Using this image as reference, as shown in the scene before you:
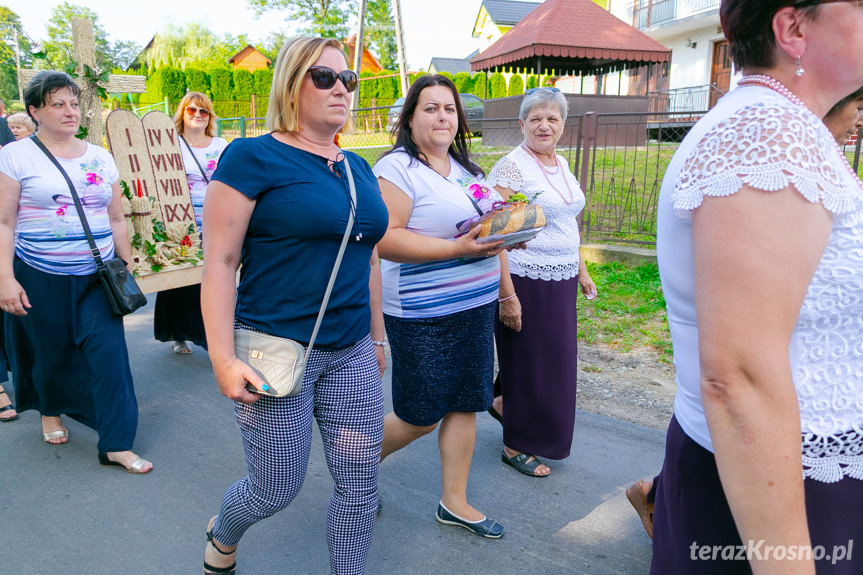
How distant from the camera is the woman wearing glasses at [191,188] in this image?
533 centimetres

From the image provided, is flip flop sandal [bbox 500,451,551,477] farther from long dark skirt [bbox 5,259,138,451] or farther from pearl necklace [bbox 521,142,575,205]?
long dark skirt [bbox 5,259,138,451]

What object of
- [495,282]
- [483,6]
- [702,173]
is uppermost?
[483,6]

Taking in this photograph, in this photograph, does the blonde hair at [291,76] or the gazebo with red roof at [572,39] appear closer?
the blonde hair at [291,76]

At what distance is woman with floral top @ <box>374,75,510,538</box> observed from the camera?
9.36 feet

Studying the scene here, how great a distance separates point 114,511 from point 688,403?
2.97m

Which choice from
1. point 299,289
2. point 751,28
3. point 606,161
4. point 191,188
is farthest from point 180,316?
point 606,161

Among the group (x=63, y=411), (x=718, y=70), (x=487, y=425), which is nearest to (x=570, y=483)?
(x=487, y=425)

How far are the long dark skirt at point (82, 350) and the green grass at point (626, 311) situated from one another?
3739 mm

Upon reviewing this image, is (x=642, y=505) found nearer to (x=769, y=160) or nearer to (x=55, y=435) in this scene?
(x=769, y=160)

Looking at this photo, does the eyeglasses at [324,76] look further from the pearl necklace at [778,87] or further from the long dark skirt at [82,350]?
the long dark skirt at [82,350]

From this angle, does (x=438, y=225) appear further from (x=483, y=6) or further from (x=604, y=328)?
(x=483, y=6)

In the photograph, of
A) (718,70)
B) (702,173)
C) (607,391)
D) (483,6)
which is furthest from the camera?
(483,6)

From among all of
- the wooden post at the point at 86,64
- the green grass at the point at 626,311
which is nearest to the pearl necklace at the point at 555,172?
the green grass at the point at 626,311

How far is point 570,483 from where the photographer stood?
3.47 meters
